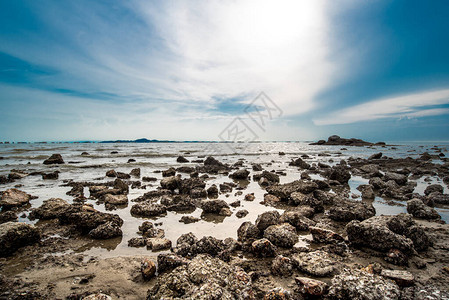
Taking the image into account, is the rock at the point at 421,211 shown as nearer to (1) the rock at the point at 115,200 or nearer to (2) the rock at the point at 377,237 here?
(2) the rock at the point at 377,237

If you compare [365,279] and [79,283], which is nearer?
[365,279]

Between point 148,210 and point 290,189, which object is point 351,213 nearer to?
point 290,189

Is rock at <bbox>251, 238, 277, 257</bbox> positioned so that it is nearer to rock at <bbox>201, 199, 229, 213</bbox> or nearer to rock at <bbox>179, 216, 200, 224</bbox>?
rock at <bbox>179, 216, 200, 224</bbox>

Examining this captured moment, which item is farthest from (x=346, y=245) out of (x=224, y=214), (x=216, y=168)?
(x=216, y=168)

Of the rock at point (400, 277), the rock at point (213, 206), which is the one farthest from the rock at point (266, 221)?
the rock at point (400, 277)

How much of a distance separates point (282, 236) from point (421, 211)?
4.77 m

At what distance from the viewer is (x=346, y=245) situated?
167 inches

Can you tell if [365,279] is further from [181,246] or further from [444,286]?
[181,246]

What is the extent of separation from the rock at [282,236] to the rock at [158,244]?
7.16 feet

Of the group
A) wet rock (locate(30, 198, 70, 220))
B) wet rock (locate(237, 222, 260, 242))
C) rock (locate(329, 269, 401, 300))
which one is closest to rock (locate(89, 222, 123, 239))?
wet rock (locate(30, 198, 70, 220))

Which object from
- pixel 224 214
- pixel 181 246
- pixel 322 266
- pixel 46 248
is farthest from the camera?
pixel 224 214

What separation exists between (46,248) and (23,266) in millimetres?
683

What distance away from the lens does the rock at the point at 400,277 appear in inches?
117

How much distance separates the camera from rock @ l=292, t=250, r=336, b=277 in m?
3.31
